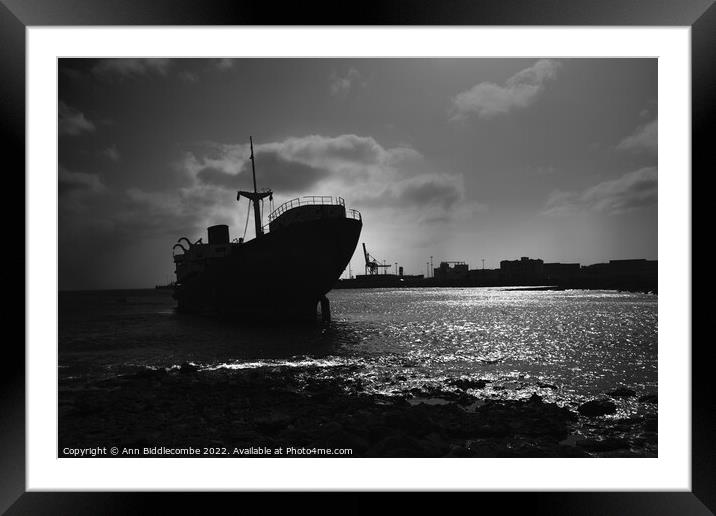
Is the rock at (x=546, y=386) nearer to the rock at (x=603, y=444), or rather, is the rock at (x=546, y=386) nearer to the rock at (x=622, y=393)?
the rock at (x=622, y=393)

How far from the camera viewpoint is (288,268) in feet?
89.9

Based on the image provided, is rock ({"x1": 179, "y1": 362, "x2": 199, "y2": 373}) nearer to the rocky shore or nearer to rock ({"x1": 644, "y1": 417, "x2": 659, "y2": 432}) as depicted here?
the rocky shore

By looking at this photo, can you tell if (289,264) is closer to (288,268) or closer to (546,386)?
(288,268)

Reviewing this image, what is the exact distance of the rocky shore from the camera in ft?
21.2

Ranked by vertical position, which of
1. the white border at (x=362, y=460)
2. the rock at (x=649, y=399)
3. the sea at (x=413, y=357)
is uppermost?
the white border at (x=362, y=460)

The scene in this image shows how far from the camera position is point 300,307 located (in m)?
29.9

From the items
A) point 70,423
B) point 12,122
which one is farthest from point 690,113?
point 70,423

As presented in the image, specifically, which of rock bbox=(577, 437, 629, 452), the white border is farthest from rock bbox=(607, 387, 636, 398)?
the white border

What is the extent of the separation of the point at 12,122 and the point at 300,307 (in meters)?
26.0

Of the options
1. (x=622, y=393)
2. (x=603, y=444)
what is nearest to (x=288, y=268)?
(x=622, y=393)

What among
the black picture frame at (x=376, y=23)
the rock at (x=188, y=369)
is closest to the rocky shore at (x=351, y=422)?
the black picture frame at (x=376, y=23)

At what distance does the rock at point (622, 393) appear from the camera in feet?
35.6

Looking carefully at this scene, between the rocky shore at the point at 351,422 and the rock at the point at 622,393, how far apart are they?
0.52 ft

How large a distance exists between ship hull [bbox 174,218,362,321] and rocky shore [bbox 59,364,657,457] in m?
16.5
